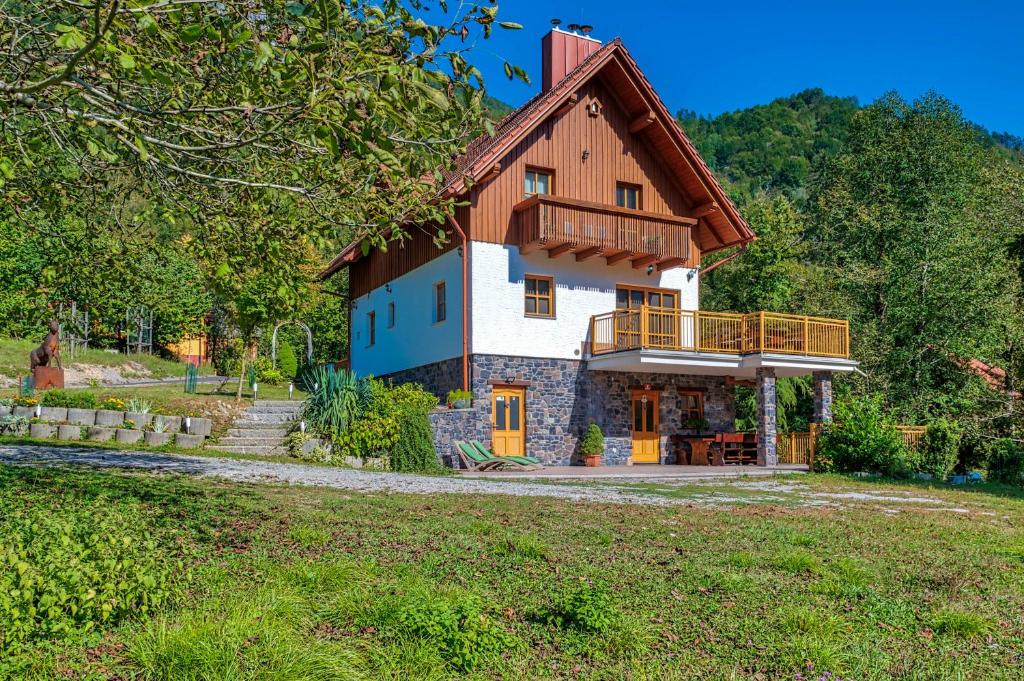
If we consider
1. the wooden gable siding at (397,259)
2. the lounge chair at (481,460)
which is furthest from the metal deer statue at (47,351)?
the lounge chair at (481,460)

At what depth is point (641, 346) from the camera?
21.2m

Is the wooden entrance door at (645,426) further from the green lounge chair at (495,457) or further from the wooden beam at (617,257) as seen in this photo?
the green lounge chair at (495,457)

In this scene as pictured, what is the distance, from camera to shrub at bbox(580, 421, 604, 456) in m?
21.8

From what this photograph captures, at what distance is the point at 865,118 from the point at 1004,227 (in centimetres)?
1185

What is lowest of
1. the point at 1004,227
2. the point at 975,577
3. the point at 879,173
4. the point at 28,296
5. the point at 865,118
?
the point at 975,577

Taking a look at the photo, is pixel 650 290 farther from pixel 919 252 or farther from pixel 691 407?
pixel 919 252

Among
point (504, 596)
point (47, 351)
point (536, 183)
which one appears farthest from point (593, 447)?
point (504, 596)

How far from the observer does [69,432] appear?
1609 cm

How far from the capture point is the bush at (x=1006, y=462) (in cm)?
1838

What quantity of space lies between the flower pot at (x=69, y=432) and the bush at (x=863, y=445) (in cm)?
1598

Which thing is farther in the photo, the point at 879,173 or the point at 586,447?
the point at 879,173

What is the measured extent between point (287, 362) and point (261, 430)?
60.8ft

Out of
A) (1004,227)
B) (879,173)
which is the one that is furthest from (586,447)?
(879,173)

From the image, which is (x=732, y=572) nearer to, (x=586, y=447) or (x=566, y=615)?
(x=566, y=615)
